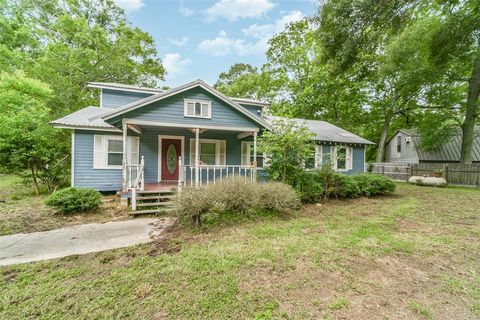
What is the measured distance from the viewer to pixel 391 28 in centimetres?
711

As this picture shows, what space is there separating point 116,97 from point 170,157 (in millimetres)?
4766

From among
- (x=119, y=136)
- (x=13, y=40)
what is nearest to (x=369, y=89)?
(x=119, y=136)

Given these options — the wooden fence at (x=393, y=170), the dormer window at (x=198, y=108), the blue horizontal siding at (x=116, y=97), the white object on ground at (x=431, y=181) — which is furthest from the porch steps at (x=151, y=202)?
the wooden fence at (x=393, y=170)

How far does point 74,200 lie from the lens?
6.46 metres

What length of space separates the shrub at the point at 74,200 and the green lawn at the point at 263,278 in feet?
10.7

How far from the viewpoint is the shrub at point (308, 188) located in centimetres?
832

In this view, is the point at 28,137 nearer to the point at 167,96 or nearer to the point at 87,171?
the point at 87,171

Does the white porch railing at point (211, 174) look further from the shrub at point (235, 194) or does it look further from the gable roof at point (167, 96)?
the gable roof at point (167, 96)

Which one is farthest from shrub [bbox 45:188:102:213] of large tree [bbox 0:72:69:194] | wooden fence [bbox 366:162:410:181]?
wooden fence [bbox 366:162:410:181]

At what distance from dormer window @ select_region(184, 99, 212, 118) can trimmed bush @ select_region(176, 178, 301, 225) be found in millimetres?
3592

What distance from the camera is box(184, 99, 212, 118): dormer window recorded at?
28.0ft

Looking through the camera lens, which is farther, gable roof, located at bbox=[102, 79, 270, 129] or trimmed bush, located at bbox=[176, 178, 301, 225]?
gable roof, located at bbox=[102, 79, 270, 129]

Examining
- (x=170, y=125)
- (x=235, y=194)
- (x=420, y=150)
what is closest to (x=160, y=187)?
(x=170, y=125)

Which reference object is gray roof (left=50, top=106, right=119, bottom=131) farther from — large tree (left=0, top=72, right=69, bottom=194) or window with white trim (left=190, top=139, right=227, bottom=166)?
window with white trim (left=190, top=139, right=227, bottom=166)
